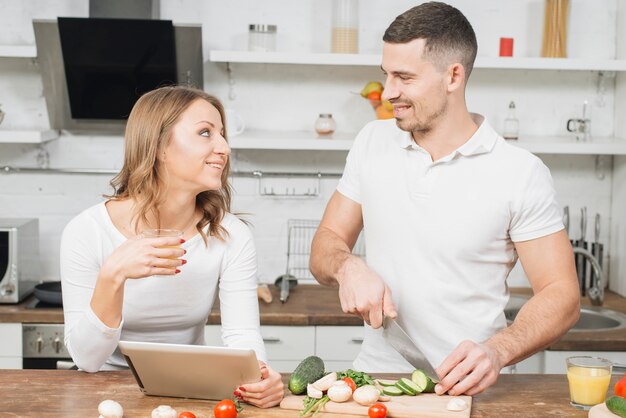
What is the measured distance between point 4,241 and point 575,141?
8.63 feet

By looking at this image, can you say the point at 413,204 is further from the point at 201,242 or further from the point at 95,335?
the point at 95,335

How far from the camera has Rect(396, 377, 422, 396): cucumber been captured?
2039 millimetres

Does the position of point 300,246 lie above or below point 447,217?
below

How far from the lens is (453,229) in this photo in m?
2.37

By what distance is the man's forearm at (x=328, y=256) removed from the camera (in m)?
2.40

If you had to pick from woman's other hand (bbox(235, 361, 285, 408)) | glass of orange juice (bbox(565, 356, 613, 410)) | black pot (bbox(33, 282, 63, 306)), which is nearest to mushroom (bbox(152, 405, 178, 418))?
woman's other hand (bbox(235, 361, 285, 408))

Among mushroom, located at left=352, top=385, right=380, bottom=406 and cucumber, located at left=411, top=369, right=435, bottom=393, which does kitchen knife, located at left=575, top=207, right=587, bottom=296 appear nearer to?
cucumber, located at left=411, top=369, right=435, bottom=393

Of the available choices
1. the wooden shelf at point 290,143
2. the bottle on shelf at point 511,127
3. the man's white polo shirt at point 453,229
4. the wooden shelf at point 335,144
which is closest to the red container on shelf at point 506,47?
the bottle on shelf at point 511,127

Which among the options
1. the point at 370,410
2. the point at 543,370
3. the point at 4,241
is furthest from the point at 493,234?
the point at 4,241

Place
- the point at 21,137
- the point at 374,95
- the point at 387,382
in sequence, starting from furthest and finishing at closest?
the point at 374,95, the point at 21,137, the point at 387,382

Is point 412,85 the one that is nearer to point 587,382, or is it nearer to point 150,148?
point 150,148

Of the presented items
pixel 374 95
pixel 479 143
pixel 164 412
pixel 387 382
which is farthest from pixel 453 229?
pixel 374 95

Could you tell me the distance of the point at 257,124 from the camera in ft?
14.1

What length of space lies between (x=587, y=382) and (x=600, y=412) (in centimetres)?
10
